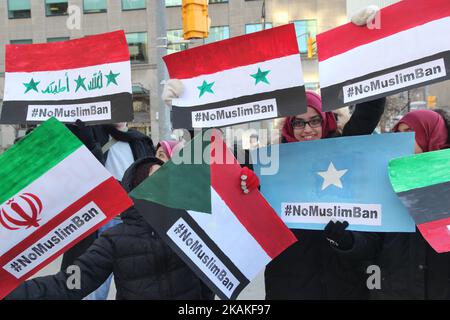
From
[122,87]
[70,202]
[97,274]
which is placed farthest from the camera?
[122,87]

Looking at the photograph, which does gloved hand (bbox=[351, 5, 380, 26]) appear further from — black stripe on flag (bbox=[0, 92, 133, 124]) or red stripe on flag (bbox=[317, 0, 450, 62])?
black stripe on flag (bbox=[0, 92, 133, 124])

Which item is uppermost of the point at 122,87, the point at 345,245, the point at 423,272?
the point at 122,87

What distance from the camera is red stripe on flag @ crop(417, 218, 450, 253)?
204 centimetres

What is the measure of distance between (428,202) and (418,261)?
30 centimetres

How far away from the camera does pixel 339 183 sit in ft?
7.79

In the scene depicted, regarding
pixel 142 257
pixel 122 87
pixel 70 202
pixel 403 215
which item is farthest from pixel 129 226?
pixel 403 215

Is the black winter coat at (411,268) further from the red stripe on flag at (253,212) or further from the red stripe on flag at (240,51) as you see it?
the red stripe on flag at (240,51)

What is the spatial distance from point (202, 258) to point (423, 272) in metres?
0.99

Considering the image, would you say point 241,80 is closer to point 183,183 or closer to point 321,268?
point 183,183

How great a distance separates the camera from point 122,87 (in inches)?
113

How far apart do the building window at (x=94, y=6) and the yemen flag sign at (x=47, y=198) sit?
26.5 metres
